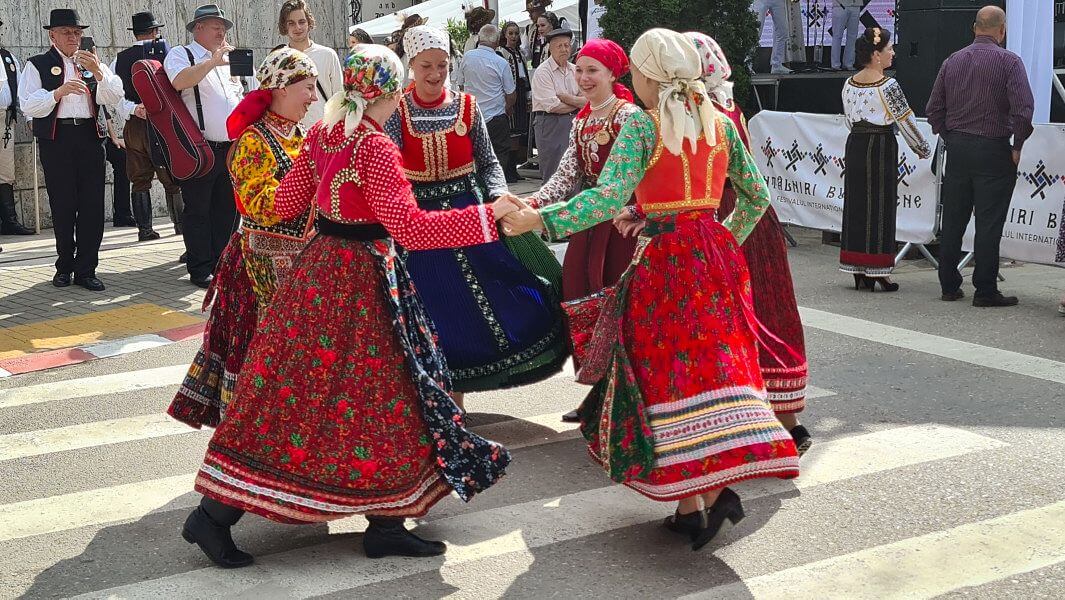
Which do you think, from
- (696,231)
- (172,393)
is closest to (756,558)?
(696,231)

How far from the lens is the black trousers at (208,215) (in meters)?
9.73

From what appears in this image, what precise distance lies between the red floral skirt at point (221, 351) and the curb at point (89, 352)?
2.90 meters

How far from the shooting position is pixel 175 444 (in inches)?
240

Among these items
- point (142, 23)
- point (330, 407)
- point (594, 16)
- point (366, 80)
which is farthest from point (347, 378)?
point (594, 16)

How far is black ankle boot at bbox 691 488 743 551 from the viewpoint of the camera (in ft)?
14.8

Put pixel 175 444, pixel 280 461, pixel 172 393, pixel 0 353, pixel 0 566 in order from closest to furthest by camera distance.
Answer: pixel 280 461 < pixel 0 566 < pixel 175 444 < pixel 172 393 < pixel 0 353

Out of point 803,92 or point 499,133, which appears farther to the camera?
point 803,92

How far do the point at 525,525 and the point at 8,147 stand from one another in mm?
9442

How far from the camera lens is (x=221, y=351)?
5.23 meters

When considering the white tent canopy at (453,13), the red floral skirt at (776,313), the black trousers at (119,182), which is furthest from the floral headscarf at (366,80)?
the white tent canopy at (453,13)

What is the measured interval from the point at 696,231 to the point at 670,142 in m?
0.33

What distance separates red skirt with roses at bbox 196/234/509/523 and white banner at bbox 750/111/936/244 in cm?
736

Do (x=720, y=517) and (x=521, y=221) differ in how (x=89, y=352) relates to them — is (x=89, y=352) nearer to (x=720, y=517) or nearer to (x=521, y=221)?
(x=521, y=221)

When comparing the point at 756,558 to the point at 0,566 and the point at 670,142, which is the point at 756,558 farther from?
the point at 0,566
